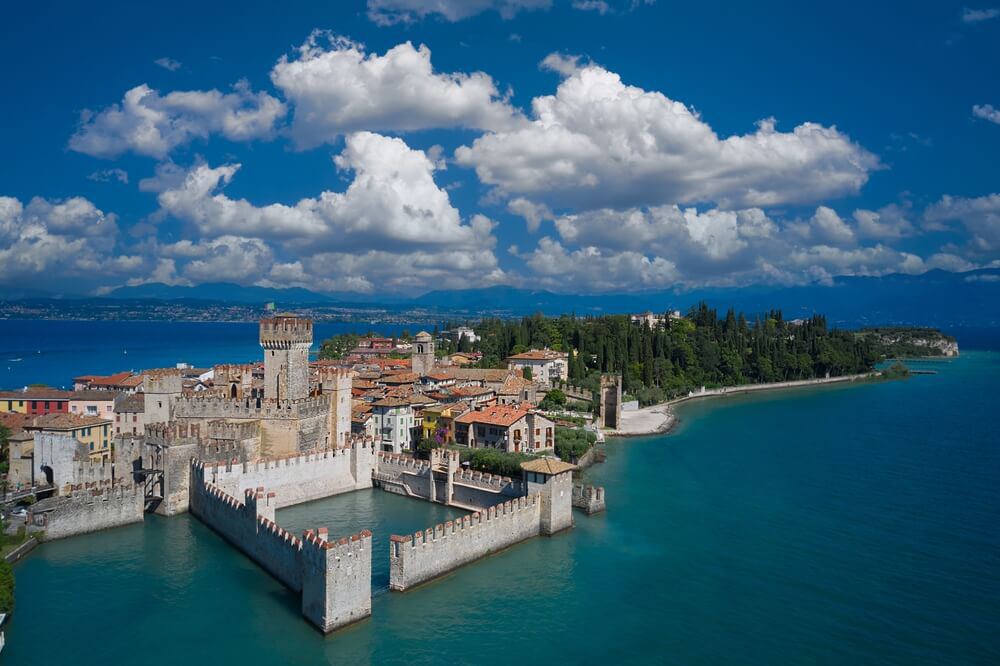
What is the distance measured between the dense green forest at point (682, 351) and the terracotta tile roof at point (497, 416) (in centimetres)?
2611

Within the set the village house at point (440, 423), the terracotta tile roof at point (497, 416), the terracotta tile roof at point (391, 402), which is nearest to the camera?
the terracotta tile roof at point (497, 416)

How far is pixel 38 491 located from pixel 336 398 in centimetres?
1375

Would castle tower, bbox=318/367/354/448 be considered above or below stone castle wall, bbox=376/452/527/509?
above

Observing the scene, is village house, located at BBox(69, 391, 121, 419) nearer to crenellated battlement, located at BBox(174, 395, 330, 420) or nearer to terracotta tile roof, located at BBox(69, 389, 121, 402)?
terracotta tile roof, located at BBox(69, 389, 121, 402)

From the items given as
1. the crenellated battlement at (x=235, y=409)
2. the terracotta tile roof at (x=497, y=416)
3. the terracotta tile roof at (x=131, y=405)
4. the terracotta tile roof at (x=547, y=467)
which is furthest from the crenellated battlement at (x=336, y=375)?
the terracotta tile roof at (x=131, y=405)

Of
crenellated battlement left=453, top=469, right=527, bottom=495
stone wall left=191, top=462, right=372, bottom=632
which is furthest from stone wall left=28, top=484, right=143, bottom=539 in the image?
crenellated battlement left=453, top=469, right=527, bottom=495

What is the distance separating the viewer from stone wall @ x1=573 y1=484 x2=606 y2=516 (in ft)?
102

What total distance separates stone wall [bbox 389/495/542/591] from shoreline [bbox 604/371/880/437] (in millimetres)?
29079

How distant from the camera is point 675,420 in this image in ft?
206

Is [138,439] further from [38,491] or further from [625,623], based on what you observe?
[625,623]

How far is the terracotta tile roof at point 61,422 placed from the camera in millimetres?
33344

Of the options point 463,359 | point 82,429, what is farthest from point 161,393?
point 463,359

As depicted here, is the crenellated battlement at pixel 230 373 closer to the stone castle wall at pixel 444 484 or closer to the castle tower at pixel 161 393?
the castle tower at pixel 161 393

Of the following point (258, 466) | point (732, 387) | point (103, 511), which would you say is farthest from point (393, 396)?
point (732, 387)
